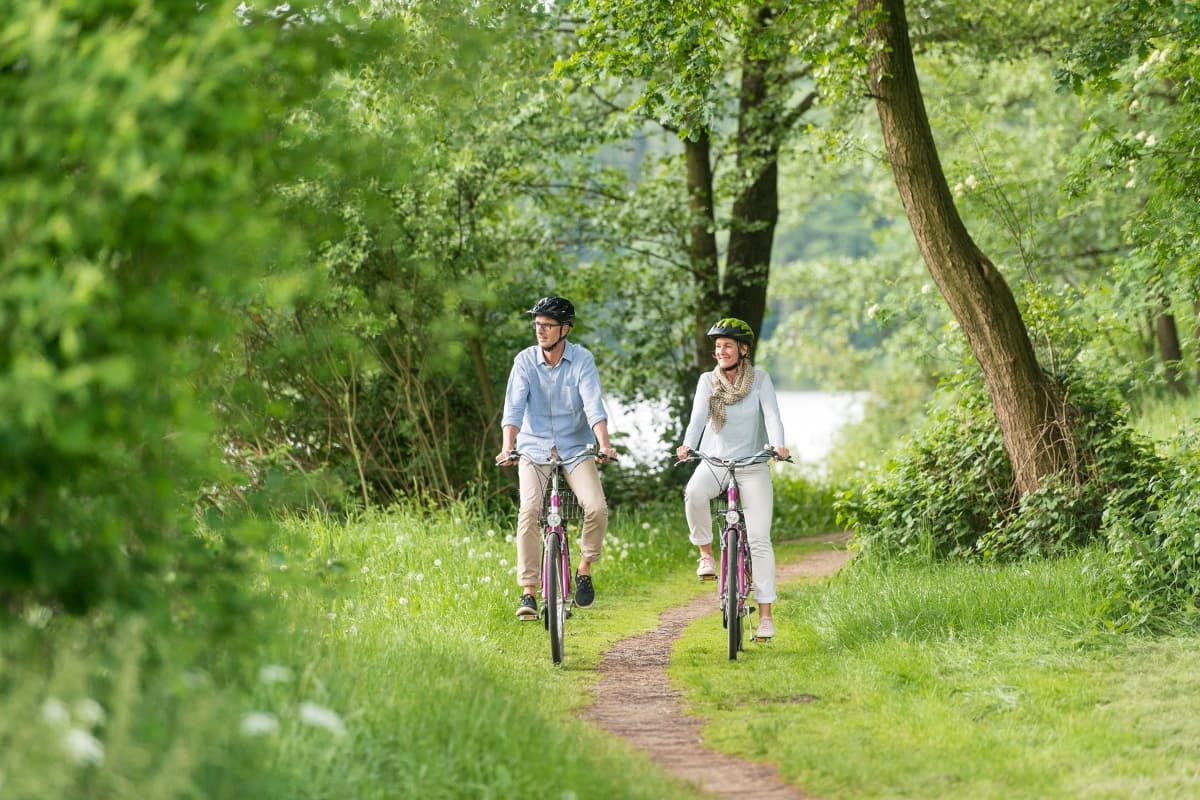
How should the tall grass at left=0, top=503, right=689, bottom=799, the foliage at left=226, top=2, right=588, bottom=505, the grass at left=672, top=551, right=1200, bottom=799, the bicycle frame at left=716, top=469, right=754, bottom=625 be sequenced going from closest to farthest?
the tall grass at left=0, top=503, right=689, bottom=799, the grass at left=672, top=551, right=1200, bottom=799, the bicycle frame at left=716, top=469, right=754, bottom=625, the foliage at left=226, top=2, right=588, bottom=505

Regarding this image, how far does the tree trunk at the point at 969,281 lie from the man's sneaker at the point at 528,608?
410 cm

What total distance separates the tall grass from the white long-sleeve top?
1595 mm

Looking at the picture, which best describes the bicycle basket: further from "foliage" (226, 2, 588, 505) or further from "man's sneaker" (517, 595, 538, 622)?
"foliage" (226, 2, 588, 505)

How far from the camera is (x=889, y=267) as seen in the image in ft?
94.5

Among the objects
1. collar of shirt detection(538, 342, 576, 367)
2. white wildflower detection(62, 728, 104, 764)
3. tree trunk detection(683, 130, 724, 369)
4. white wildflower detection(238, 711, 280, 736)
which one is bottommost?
white wildflower detection(238, 711, 280, 736)

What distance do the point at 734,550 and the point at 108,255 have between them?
5.01 meters

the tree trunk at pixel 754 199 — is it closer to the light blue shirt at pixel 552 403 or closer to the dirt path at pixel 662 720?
the dirt path at pixel 662 720

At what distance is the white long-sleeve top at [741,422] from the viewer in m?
8.58

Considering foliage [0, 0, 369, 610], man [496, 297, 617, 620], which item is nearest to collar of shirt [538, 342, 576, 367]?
man [496, 297, 617, 620]

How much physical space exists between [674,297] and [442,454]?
3.83 meters

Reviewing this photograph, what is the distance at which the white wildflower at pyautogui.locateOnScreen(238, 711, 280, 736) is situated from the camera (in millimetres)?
3895

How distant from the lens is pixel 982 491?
10.9m

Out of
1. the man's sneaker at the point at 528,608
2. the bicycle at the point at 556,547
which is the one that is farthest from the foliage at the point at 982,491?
the bicycle at the point at 556,547

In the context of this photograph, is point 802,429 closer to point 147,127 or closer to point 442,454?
point 442,454
